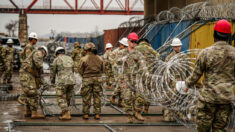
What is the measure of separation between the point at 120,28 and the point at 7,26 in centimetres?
8188

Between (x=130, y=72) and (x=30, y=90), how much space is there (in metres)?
2.59

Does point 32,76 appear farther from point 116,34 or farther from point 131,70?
point 116,34

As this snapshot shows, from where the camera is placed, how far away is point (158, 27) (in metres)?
18.0

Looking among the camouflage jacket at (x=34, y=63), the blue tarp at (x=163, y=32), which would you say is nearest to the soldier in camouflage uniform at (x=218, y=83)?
the camouflage jacket at (x=34, y=63)

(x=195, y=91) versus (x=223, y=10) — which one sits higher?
(x=223, y=10)

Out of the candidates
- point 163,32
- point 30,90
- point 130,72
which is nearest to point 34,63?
point 30,90

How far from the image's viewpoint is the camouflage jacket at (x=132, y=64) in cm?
864

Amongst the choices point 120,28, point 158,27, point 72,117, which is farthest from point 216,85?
point 120,28

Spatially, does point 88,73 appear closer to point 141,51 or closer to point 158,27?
point 141,51

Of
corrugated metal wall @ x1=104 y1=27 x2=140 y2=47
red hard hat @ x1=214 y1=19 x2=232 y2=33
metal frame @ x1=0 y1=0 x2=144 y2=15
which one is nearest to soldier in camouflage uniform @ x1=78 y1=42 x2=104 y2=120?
red hard hat @ x1=214 y1=19 x2=232 y2=33

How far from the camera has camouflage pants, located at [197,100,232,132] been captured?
17.2 ft

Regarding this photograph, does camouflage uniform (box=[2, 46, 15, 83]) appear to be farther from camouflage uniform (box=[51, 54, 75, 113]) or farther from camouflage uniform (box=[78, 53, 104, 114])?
camouflage uniform (box=[78, 53, 104, 114])

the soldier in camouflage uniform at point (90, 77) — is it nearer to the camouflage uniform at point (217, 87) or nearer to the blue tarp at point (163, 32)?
the camouflage uniform at point (217, 87)

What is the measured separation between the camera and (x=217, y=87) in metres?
5.21
